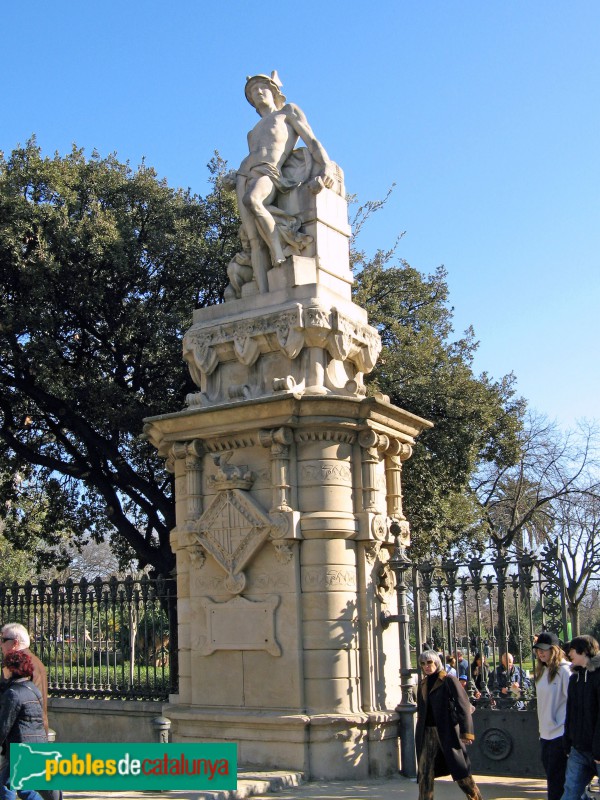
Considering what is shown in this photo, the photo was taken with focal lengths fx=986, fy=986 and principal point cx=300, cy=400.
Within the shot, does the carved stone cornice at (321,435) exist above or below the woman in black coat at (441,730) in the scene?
above

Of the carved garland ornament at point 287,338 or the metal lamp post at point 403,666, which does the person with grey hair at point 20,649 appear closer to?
the metal lamp post at point 403,666

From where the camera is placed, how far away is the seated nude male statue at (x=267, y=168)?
11.8m

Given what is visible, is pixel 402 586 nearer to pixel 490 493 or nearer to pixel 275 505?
pixel 275 505

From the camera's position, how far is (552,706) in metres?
8.28

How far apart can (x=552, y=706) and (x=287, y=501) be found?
3.64 m

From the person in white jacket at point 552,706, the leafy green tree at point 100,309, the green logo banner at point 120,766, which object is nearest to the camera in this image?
the green logo banner at point 120,766

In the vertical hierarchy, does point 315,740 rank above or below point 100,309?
below

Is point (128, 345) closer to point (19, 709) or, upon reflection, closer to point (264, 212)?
point (264, 212)

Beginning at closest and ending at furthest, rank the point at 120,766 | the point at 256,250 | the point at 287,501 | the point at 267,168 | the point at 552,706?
the point at 120,766, the point at 552,706, the point at 287,501, the point at 256,250, the point at 267,168

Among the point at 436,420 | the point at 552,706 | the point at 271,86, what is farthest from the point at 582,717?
the point at 436,420

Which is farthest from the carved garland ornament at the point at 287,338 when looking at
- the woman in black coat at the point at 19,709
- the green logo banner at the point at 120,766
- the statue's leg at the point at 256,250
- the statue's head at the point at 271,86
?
the woman in black coat at the point at 19,709

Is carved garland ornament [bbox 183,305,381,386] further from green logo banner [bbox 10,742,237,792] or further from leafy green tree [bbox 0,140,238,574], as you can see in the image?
leafy green tree [bbox 0,140,238,574]

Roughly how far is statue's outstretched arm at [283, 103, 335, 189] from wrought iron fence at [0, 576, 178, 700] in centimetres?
586

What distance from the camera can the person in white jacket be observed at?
8203 mm
